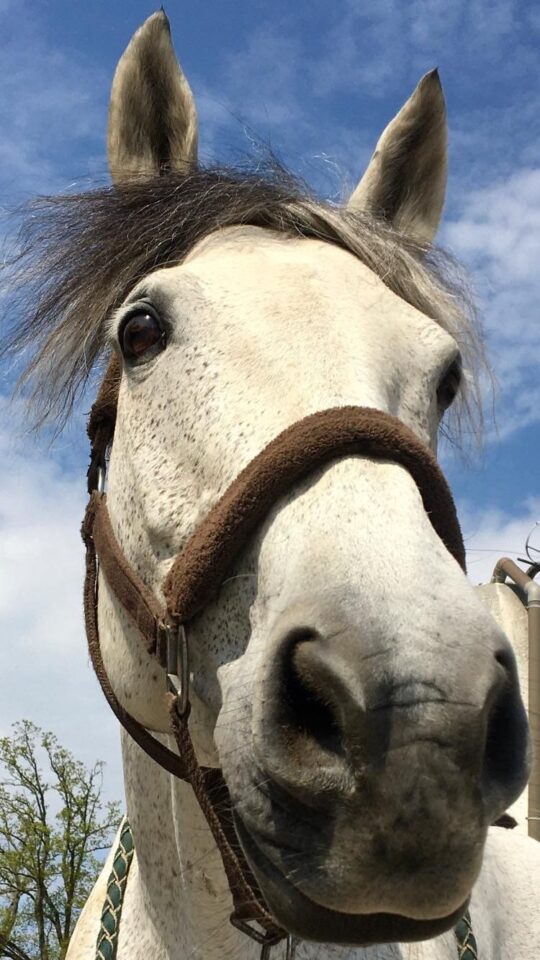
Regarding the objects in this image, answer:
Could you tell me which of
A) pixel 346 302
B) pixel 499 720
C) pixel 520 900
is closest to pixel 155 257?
pixel 346 302

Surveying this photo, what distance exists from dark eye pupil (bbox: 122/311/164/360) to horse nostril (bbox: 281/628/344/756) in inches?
48.4

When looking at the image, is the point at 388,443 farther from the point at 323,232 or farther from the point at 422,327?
the point at 323,232

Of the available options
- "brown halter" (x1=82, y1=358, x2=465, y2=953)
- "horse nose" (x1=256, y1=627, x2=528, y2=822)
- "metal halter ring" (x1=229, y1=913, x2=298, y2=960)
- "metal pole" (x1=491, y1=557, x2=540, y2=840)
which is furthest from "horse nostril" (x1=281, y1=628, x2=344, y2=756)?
"metal pole" (x1=491, y1=557, x2=540, y2=840)

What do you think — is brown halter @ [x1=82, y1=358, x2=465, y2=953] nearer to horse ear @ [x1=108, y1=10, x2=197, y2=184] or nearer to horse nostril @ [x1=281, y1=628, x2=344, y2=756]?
horse nostril @ [x1=281, y1=628, x2=344, y2=756]

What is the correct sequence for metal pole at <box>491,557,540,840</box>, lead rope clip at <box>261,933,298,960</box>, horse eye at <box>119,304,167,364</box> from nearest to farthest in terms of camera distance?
lead rope clip at <box>261,933,298,960</box> < horse eye at <box>119,304,167,364</box> < metal pole at <box>491,557,540,840</box>

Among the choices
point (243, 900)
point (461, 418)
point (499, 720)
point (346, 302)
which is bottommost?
point (243, 900)

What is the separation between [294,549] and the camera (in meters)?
1.81

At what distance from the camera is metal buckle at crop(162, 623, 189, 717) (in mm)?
2145

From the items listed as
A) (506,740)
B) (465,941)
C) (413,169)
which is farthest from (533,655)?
(506,740)

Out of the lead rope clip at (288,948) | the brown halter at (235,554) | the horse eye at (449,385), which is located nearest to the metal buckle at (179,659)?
the brown halter at (235,554)

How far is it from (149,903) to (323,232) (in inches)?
88.4

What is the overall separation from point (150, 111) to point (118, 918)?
2871 mm

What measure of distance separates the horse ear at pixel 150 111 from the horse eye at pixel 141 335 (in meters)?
1.01

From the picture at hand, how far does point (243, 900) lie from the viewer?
2186 mm
